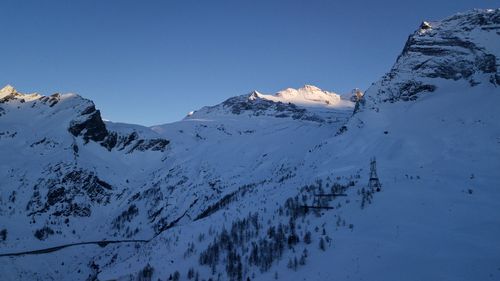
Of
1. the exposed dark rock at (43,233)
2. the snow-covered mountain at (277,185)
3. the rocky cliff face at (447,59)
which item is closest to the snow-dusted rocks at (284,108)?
the snow-covered mountain at (277,185)

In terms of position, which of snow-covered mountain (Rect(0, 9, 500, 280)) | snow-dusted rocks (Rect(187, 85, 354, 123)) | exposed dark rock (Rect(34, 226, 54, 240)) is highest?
snow-dusted rocks (Rect(187, 85, 354, 123))

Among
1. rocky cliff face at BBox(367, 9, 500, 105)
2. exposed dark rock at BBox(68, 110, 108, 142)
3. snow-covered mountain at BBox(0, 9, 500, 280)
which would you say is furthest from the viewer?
exposed dark rock at BBox(68, 110, 108, 142)

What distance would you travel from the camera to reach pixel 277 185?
161ft

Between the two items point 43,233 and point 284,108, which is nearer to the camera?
point 43,233

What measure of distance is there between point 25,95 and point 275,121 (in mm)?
66464

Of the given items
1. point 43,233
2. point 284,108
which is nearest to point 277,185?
point 43,233

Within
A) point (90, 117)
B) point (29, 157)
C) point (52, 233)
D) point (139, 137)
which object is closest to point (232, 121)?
point (139, 137)

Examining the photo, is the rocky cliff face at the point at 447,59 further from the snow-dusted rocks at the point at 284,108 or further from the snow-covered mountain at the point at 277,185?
the snow-dusted rocks at the point at 284,108

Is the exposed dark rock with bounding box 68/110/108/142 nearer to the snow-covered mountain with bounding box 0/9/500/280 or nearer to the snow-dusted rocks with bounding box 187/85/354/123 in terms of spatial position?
the snow-covered mountain with bounding box 0/9/500/280

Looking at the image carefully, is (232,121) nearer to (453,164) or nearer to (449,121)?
(449,121)

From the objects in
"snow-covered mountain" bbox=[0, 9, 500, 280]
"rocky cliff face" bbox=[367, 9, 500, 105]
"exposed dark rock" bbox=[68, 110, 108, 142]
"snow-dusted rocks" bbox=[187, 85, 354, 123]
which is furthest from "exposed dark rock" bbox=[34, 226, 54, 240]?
"snow-dusted rocks" bbox=[187, 85, 354, 123]

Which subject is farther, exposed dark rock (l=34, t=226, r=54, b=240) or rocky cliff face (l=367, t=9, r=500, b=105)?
→ rocky cliff face (l=367, t=9, r=500, b=105)

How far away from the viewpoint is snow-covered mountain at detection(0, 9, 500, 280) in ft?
64.0

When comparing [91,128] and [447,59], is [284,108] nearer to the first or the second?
[91,128]
